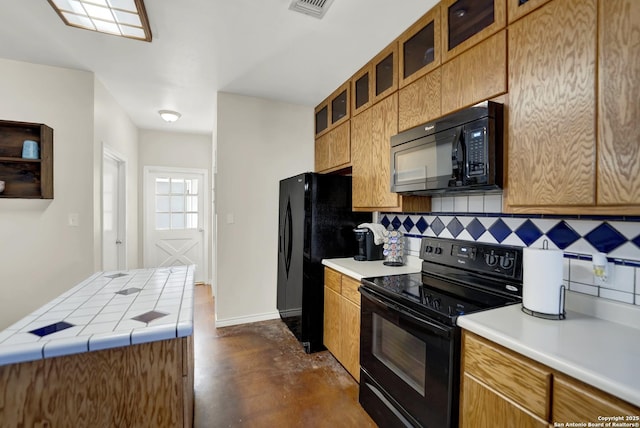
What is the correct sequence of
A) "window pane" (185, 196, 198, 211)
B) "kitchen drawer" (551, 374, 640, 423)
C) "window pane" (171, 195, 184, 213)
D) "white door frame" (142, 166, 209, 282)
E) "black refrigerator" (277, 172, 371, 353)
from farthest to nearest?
"window pane" (185, 196, 198, 211) < "window pane" (171, 195, 184, 213) < "white door frame" (142, 166, 209, 282) < "black refrigerator" (277, 172, 371, 353) < "kitchen drawer" (551, 374, 640, 423)

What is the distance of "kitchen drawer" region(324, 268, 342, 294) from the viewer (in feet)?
7.74

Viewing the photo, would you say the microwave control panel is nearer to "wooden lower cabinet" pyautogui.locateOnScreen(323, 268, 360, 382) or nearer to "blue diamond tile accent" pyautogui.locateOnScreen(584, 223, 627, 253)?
"blue diamond tile accent" pyautogui.locateOnScreen(584, 223, 627, 253)

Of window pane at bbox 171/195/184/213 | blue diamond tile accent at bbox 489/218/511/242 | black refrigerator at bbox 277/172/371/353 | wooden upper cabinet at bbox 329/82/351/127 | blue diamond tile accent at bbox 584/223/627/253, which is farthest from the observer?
window pane at bbox 171/195/184/213

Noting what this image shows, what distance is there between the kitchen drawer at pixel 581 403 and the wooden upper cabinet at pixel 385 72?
190 centimetres

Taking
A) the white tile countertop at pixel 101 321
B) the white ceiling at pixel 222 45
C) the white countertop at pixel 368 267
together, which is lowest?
the white tile countertop at pixel 101 321

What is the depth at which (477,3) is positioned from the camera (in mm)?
1550

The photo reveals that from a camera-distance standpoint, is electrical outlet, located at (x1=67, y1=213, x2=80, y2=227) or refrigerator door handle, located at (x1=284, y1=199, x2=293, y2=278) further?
refrigerator door handle, located at (x1=284, y1=199, x2=293, y2=278)

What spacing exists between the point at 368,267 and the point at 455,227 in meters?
0.70

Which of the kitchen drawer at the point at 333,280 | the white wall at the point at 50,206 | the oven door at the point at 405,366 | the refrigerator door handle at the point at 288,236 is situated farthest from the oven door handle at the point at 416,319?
the white wall at the point at 50,206

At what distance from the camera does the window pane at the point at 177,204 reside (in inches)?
192

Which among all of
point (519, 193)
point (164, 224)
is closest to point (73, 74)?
point (164, 224)

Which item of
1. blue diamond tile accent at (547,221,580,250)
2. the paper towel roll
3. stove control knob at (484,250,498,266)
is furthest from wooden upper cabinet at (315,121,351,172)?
the paper towel roll

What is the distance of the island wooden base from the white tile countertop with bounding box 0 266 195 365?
9cm

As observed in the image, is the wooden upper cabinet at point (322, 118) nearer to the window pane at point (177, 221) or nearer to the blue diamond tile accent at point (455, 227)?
the blue diamond tile accent at point (455, 227)
